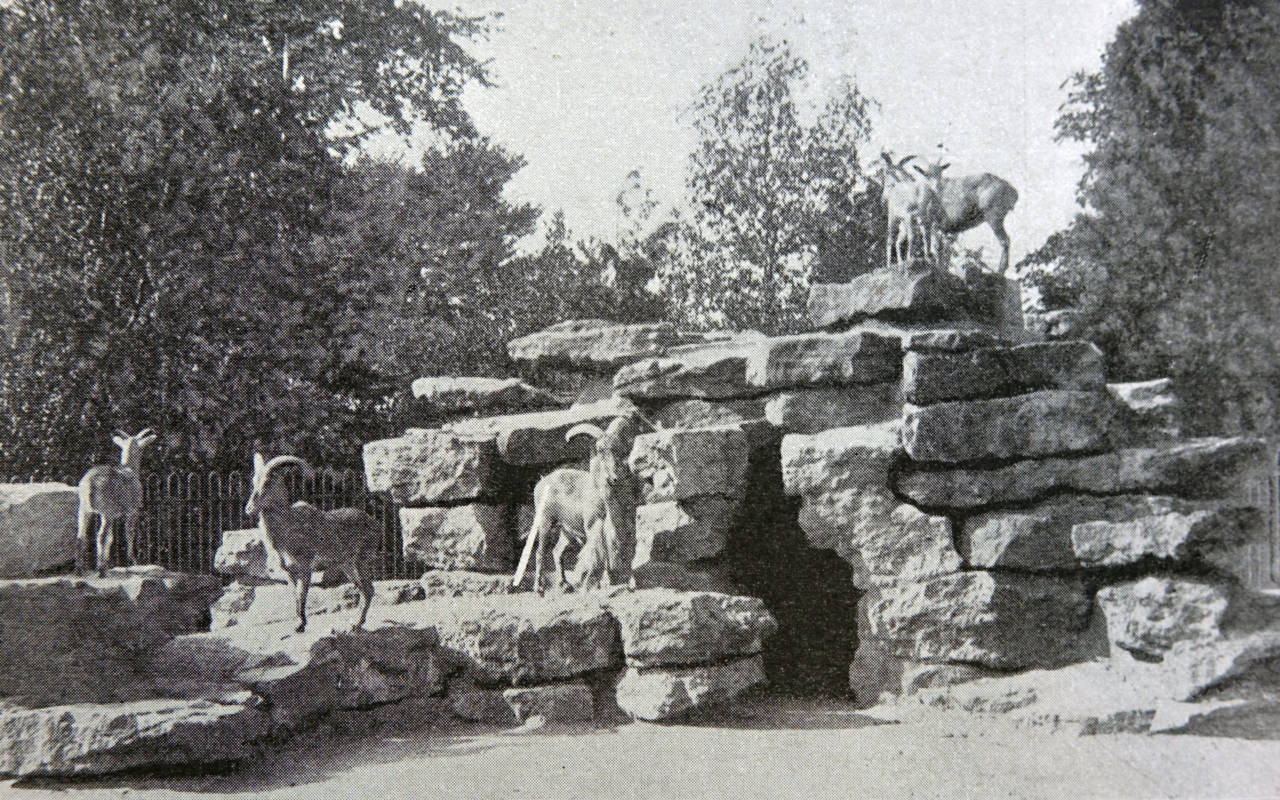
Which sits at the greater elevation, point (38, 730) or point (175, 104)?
point (175, 104)

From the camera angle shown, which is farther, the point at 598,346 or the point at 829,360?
the point at 598,346

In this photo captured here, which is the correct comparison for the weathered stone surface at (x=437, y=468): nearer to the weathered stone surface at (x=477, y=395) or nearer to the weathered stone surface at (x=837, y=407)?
the weathered stone surface at (x=477, y=395)

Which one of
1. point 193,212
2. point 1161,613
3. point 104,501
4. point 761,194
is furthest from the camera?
point 761,194

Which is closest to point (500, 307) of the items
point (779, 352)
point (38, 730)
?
point (779, 352)

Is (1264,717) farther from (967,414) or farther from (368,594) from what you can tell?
(368,594)

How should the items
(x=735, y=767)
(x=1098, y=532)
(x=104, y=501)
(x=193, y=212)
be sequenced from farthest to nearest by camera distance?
Result: (x=193, y=212)
(x=104, y=501)
(x=1098, y=532)
(x=735, y=767)

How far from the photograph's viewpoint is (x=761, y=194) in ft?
57.0

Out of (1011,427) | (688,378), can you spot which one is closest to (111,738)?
(688,378)

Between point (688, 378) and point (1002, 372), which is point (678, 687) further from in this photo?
point (1002, 372)

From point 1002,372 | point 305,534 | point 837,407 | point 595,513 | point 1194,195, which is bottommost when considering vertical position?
point 305,534

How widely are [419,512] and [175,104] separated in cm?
581

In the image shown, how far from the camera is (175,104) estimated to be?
11.1 metres

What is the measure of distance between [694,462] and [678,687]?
1867 millimetres

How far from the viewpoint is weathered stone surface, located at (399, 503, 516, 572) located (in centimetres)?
905
